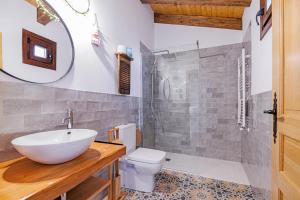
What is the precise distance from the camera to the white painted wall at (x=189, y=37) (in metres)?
3.08

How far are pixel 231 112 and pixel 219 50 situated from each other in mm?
1187

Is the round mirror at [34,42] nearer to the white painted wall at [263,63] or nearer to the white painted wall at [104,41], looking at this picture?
the white painted wall at [104,41]

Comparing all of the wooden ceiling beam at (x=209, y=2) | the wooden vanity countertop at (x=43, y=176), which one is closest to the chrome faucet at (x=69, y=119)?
the wooden vanity countertop at (x=43, y=176)

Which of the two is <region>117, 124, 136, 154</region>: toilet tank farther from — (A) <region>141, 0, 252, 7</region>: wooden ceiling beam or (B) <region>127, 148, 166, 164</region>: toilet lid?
(A) <region>141, 0, 252, 7</region>: wooden ceiling beam

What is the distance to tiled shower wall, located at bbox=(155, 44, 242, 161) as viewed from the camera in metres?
3.02

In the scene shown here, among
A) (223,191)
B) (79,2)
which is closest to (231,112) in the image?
(223,191)

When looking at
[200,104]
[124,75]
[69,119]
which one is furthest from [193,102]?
[69,119]

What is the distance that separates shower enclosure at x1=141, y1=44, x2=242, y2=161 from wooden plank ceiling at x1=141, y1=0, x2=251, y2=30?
476mm

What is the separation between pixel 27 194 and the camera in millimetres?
628

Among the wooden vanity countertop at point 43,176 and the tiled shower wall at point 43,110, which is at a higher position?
the tiled shower wall at point 43,110

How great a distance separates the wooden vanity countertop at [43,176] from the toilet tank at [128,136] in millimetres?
894

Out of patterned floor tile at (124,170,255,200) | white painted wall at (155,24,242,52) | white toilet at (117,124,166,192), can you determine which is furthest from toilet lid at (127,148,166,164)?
white painted wall at (155,24,242,52)

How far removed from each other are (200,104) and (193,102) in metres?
0.14

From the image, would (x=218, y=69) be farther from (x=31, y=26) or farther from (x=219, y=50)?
(x=31, y=26)
